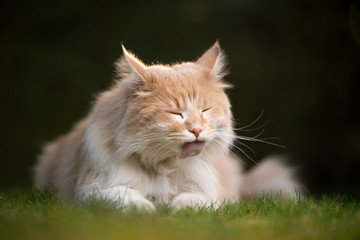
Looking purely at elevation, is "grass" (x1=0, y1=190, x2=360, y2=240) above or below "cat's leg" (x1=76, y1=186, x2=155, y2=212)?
above

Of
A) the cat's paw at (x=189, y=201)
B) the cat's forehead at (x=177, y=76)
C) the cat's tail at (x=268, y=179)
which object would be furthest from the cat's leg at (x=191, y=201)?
the cat's tail at (x=268, y=179)

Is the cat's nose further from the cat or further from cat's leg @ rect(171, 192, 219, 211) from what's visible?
cat's leg @ rect(171, 192, 219, 211)

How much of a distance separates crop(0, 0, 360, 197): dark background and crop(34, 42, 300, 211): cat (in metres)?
3.15

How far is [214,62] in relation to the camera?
11.1 feet

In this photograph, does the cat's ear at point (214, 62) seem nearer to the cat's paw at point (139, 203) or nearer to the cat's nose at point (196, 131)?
the cat's nose at point (196, 131)

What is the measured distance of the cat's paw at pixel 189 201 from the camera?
9.68 ft

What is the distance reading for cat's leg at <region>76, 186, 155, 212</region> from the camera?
282cm

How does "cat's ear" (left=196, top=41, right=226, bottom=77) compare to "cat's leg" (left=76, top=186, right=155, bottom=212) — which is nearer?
"cat's leg" (left=76, top=186, right=155, bottom=212)

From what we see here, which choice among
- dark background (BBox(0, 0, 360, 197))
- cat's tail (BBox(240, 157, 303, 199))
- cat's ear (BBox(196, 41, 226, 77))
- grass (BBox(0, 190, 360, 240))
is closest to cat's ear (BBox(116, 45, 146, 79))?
cat's ear (BBox(196, 41, 226, 77))

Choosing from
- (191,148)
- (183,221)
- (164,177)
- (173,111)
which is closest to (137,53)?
(164,177)

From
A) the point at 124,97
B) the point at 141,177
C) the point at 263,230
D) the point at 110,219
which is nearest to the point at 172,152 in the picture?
the point at 141,177

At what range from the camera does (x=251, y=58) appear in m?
6.78

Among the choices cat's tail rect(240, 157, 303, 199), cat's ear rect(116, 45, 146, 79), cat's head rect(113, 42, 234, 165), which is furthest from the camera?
cat's tail rect(240, 157, 303, 199)

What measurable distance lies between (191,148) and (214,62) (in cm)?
82
